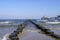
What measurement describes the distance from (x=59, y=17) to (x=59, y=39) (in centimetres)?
7020

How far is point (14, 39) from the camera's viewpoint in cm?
642

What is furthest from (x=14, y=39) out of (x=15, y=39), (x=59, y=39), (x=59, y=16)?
(x=59, y=16)

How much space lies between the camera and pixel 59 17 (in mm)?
76438

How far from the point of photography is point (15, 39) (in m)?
6.42

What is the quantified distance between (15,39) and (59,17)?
7185cm

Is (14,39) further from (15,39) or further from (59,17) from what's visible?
(59,17)

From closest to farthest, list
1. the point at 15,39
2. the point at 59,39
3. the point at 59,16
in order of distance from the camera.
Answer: the point at 15,39
the point at 59,39
the point at 59,16

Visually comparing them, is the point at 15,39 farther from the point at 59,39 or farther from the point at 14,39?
the point at 59,39

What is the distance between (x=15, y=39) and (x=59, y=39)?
250 centimetres

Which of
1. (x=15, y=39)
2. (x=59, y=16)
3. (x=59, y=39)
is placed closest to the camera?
(x=15, y=39)

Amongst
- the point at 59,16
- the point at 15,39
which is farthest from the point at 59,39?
the point at 59,16

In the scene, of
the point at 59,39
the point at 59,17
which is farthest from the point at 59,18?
the point at 59,39

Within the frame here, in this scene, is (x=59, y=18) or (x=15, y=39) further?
(x=59, y=18)

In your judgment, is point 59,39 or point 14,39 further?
point 59,39
